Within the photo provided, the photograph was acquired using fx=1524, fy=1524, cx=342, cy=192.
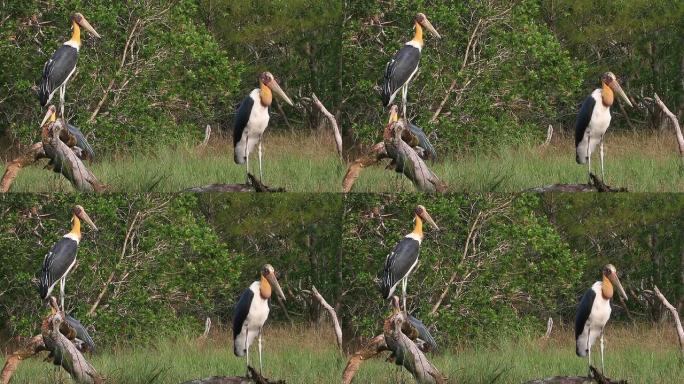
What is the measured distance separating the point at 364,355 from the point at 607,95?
3.78 m

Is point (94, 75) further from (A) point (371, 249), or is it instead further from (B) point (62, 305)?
(A) point (371, 249)

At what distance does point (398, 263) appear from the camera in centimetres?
1521

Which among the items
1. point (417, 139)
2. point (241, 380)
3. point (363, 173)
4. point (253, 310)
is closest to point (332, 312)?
point (253, 310)

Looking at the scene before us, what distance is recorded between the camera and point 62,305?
15.6 meters

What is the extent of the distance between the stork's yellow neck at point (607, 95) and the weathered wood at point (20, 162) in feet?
19.3

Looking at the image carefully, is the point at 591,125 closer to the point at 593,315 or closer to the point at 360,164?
the point at 593,315

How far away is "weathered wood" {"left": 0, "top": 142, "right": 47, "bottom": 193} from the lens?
52.7 ft

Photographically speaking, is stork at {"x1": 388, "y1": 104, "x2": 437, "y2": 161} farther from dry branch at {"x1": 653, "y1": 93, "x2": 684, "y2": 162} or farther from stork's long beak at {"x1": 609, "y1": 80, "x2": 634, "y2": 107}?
dry branch at {"x1": 653, "y1": 93, "x2": 684, "y2": 162}

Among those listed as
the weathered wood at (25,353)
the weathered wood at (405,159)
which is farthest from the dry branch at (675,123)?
the weathered wood at (25,353)

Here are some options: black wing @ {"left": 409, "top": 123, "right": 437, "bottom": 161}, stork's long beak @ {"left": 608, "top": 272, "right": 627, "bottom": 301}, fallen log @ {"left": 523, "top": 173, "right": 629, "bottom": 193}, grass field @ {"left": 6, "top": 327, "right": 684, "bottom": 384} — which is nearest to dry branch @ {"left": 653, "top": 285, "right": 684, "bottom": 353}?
grass field @ {"left": 6, "top": 327, "right": 684, "bottom": 384}

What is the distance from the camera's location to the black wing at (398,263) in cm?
1519

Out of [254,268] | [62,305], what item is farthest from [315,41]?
[62,305]

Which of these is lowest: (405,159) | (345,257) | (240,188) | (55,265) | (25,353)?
(25,353)

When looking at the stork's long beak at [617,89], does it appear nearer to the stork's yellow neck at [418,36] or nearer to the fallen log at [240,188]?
the stork's yellow neck at [418,36]
